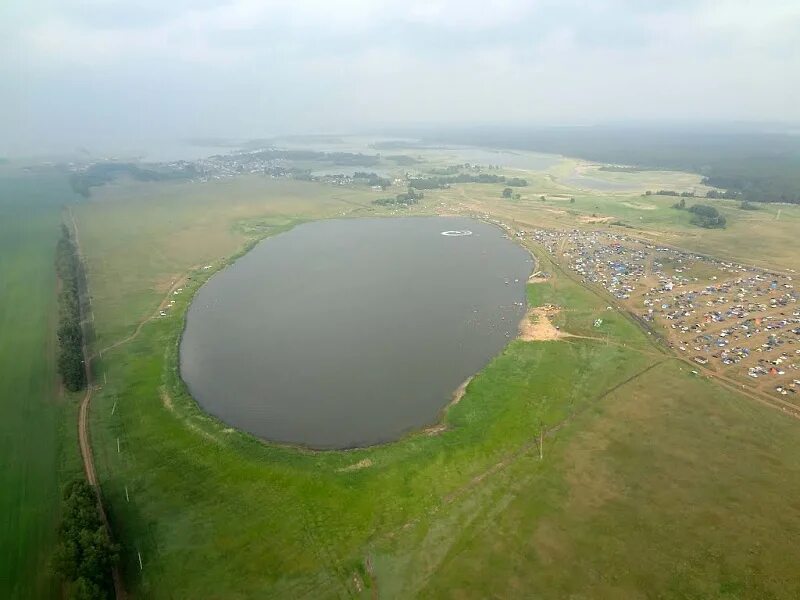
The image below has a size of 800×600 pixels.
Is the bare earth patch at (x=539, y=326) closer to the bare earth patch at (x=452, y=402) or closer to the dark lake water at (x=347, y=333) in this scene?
the dark lake water at (x=347, y=333)

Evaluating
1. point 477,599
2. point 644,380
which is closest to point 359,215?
point 644,380

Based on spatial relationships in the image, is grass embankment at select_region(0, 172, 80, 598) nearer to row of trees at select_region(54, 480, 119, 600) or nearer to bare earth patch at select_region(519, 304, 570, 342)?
row of trees at select_region(54, 480, 119, 600)

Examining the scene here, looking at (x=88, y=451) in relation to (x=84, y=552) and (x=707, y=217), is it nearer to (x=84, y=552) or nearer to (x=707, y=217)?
(x=84, y=552)

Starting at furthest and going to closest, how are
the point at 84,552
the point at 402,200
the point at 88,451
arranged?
the point at 402,200, the point at 88,451, the point at 84,552

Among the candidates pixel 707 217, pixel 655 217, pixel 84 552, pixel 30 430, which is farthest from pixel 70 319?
pixel 707 217

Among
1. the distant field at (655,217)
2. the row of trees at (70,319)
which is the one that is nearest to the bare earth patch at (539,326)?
the distant field at (655,217)

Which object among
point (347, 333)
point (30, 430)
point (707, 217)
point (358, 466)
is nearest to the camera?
point (358, 466)
